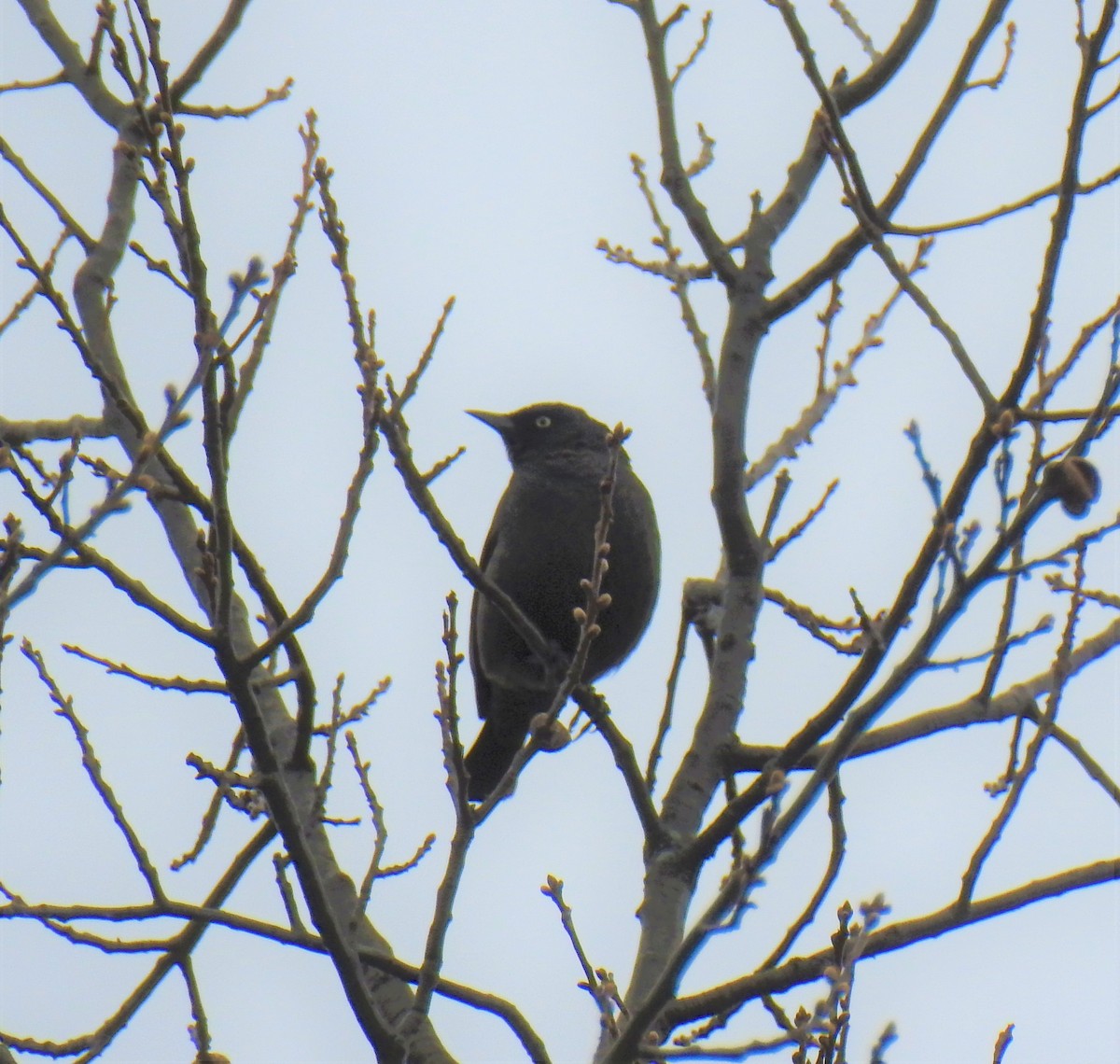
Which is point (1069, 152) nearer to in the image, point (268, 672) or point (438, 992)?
point (438, 992)

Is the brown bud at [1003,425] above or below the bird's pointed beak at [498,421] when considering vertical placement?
below

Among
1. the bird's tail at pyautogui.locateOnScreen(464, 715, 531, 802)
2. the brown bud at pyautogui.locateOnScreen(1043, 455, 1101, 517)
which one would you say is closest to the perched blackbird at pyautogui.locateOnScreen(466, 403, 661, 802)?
the bird's tail at pyautogui.locateOnScreen(464, 715, 531, 802)

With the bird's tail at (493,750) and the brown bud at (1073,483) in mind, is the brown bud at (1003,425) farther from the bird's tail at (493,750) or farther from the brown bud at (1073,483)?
the bird's tail at (493,750)

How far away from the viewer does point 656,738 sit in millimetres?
4438

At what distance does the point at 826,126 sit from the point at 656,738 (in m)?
1.81

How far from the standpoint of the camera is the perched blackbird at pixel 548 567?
20.9 feet

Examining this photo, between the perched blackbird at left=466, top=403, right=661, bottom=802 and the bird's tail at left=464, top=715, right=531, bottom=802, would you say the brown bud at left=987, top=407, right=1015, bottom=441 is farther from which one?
the bird's tail at left=464, top=715, right=531, bottom=802

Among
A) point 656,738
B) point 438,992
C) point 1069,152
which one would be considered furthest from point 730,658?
point 1069,152

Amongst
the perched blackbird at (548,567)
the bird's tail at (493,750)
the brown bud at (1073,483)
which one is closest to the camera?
the brown bud at (1073,483)

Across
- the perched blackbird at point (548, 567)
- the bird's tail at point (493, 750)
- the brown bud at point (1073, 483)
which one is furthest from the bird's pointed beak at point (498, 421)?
the brown bud at point (1073, 483)

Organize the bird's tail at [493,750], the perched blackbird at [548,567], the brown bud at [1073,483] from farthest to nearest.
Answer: the bird's tail at [493,750] → the perched blackbird at [548,567] → the brown bud at [1073,483]

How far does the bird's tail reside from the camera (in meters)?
6.99

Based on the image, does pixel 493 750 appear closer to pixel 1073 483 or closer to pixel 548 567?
pixel 548 567

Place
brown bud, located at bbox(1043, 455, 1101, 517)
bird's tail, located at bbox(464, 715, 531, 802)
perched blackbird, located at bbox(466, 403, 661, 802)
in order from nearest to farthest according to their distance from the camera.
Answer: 1. brown bud, located at bbox(1043, 455, 1101, 517)
2. perched blackbird, located at bbox(466, 403, 661, 802)
3. bird's tail, located at bbox(464, 715, 531, 802)
